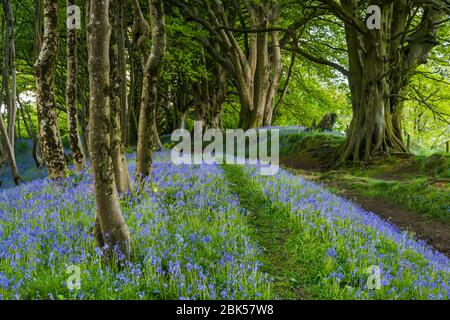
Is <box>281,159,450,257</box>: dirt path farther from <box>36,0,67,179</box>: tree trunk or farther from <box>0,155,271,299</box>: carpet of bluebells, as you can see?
<box>36,0,67,179</box>: tree trunk

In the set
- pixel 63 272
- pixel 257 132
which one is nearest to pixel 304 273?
pixel 63 272

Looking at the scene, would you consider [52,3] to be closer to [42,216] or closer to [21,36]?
[42,216]

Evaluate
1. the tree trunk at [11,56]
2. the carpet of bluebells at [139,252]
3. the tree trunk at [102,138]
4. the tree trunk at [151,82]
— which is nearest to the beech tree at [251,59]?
the tree trunk at [11,56]

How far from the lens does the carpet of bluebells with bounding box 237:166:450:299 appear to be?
4148 millimetres

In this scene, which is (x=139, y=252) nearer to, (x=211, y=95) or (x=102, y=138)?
(x=102, y=138)

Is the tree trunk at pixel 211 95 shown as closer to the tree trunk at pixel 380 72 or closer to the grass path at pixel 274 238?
the tree trunk at pixel 380 72

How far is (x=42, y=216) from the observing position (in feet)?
19.5

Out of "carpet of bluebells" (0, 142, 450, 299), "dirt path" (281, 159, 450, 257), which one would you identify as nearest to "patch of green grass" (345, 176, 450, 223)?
"dirt path" (281, 159, 450, 257)

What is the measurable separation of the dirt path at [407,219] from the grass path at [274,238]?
2.88 m

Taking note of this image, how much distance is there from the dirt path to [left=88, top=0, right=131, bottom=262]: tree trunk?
5.90m

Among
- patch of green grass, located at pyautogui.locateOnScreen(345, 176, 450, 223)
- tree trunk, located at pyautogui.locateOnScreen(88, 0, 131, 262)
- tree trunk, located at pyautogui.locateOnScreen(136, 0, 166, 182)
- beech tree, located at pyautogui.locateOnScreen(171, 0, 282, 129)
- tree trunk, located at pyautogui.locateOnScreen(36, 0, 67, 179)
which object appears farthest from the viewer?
beech tree, located at pyautogui.locateOnScreen(171, 0, 282, 129)

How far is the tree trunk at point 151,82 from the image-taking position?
8039 mm

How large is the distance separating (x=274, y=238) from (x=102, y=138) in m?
3.24
